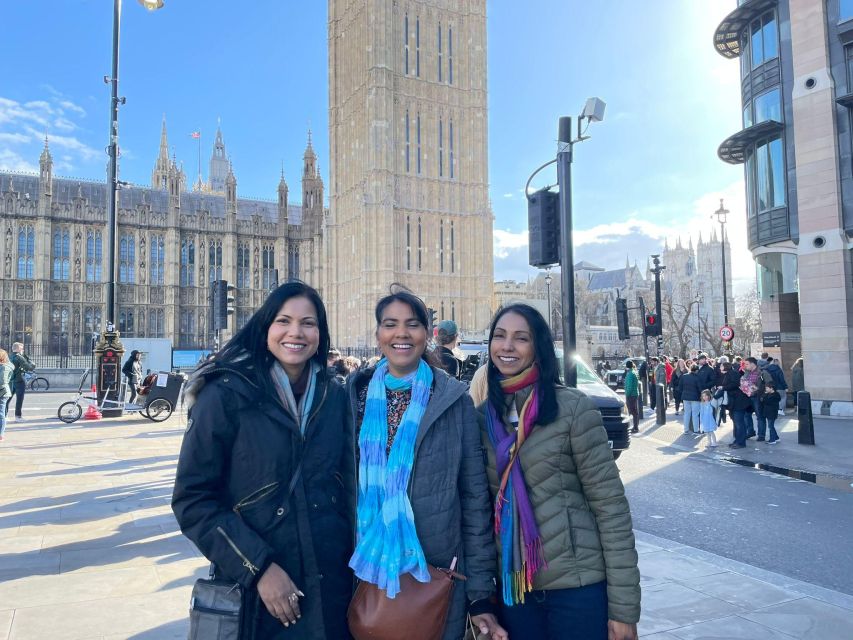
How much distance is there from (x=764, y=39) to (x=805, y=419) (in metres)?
14.8

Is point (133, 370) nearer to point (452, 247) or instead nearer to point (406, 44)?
point (452, 247)

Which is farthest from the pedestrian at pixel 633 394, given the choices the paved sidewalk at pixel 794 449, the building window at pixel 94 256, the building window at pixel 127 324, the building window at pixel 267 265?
the building window at pixel 94 256

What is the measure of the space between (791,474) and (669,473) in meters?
1.86

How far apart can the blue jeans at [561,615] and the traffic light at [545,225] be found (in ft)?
14.7

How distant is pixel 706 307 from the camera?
83.2 m

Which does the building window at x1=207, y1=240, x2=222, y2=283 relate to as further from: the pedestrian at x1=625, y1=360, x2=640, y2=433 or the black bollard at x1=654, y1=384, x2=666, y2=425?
the pedestrian at x1=625, y1=360, x2=640, y2=433

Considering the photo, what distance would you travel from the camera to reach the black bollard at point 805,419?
11.8m

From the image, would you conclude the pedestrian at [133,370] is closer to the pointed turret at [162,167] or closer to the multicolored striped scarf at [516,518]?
the multicolored striped scarf at [516,518]

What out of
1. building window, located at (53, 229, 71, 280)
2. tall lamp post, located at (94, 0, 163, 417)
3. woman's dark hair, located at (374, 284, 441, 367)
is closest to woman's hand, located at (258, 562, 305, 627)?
woman's dark hair, located at (374, 284, 441, 367)

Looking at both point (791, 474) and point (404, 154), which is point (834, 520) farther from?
point (404, 154)

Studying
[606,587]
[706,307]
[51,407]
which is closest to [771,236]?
[606,587]

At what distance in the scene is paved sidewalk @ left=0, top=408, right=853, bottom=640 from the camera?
11.8 feet

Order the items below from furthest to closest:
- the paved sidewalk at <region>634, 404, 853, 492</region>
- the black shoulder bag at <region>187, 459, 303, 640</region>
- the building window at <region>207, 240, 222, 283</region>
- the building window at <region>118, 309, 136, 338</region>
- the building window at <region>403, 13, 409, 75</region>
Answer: the building window at <region>207, 240, 222, 283</region> → the building window at <region>118, 309, 136, 338</region> → the building window at <region>403, 13, 409, 75</region> → the paved sidewalk at <region>634, 404, 853, 492</region> → the black shoulder bag at <region>187, 459, 303, 640</region>

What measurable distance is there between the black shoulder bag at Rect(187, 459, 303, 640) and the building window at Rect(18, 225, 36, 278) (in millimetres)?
54794
